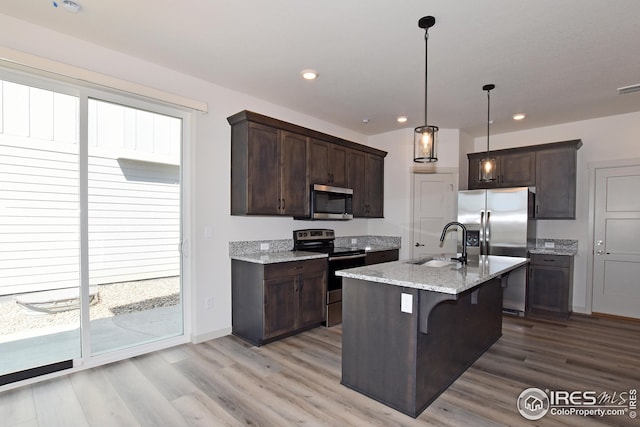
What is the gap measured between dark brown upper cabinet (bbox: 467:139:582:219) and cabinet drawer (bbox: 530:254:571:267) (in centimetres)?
59

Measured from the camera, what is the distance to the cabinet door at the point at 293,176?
385cm

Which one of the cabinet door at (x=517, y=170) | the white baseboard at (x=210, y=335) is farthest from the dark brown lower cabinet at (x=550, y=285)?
the white baseboard at (x=210, y=335)

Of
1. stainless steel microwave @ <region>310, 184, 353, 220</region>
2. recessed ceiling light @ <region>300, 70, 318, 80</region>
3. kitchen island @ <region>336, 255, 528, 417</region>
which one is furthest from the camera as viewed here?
stainless steel microwave @ <region>310, 184, 353, 220</region>

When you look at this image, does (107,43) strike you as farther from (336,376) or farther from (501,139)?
(501,139)

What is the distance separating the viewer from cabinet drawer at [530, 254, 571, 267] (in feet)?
14.3

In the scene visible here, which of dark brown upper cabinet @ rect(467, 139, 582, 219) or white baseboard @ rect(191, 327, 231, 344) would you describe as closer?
white baseboard @ rect(191, 327, 231, 344)

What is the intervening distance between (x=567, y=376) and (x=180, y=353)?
3.51 meters

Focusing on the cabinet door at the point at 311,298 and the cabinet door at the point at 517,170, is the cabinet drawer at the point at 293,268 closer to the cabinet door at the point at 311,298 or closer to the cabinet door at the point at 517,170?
the cabinet door at the point at 311,298

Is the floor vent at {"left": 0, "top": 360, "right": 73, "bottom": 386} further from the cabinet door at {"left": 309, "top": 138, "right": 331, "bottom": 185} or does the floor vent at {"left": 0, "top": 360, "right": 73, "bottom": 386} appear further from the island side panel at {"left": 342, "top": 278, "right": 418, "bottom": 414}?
the cabinet door at {"left": 309, "top": 138, "right": 331, "bottom": 185}

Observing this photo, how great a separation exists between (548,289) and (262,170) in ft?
13.8

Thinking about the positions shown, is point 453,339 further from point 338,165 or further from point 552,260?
point 552,260

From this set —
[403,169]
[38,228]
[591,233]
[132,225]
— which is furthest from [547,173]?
[38,228]

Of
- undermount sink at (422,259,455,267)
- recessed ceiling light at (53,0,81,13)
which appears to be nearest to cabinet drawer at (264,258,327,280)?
undermount sink at (422,259,455,267)

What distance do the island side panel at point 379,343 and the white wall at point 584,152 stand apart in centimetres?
408
